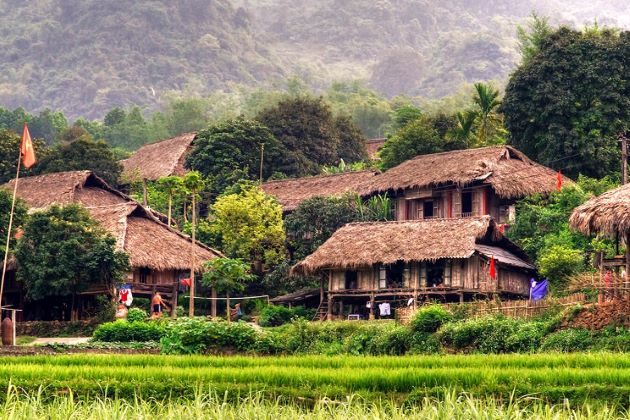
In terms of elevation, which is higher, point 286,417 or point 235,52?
point 235,52

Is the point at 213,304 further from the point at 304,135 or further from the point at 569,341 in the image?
the point at 304,135

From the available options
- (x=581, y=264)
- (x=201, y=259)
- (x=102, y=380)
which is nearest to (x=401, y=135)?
(x=201, y=259)

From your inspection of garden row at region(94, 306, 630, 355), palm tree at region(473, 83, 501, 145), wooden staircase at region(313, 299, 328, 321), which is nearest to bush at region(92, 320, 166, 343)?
garden row at region(94, 306, 630, 355)

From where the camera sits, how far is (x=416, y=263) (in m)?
34.8

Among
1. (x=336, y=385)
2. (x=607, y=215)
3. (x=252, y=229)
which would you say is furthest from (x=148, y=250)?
(x=336, y=385)

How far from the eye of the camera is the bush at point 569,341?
933 inches

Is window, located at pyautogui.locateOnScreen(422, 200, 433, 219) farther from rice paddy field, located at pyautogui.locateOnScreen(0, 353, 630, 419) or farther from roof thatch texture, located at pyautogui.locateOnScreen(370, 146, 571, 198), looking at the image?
rice paddy field, located at pyautogui.locateOnScreen(0, 353, 630, 419)

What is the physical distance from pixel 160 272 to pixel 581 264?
12.7 meters

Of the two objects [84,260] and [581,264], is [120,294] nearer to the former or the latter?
[84,260]

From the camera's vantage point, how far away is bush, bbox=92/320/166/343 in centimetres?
2906

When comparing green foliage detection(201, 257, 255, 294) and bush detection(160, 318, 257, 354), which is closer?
bush detection(160, 318, 257, 354)

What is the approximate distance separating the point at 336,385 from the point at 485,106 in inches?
1207

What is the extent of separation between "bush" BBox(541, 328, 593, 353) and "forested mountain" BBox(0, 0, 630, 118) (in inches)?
4282

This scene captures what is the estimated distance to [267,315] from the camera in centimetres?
3506
